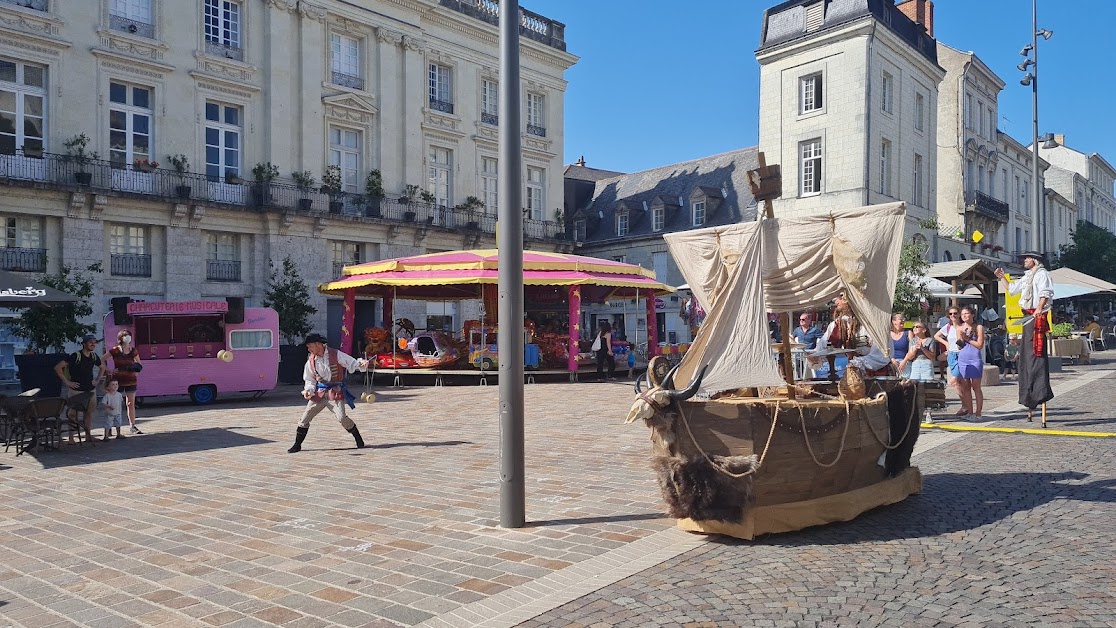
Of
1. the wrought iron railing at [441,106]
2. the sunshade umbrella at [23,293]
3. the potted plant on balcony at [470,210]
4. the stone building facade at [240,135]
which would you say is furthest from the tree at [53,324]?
the wrought iron railing at [441,106]

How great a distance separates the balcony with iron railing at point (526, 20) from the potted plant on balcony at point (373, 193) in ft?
26.7

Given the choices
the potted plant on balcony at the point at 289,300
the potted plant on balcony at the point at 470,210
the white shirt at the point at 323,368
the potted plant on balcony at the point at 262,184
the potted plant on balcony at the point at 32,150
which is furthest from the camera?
the potted plant on balcony at the point at 470,210

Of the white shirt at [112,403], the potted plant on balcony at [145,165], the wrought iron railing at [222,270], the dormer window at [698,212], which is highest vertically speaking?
the dormer window at [698,212]

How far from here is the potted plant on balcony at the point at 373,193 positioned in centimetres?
3216

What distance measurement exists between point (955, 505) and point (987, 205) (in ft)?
138

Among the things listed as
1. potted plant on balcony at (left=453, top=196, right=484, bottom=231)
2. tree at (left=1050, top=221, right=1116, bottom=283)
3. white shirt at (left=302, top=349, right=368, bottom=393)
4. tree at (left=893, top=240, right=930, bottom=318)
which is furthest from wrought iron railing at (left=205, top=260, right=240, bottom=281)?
tree at (left=1050, top=221, right=1116, bottom=283)

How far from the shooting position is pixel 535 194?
1570 inches

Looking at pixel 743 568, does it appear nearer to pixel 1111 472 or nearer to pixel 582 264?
pixel 1111 472

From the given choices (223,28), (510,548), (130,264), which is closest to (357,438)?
(510,548)

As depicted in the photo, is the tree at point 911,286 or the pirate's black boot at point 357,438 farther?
the tree at point 911,286

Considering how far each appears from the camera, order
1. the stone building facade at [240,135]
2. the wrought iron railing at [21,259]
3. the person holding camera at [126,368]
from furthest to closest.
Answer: the stone building facade at [240,135], the wrought iron railing at [21,259], the person holding camera at [126,368]

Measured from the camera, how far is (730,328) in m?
6.39

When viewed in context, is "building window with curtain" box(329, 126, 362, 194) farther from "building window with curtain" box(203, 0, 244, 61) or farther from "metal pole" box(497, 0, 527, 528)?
"metal pole" box(497, 0, 527, 528)

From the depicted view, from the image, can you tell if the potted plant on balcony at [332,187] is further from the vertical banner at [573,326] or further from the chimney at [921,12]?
the chimney at [921,12]
